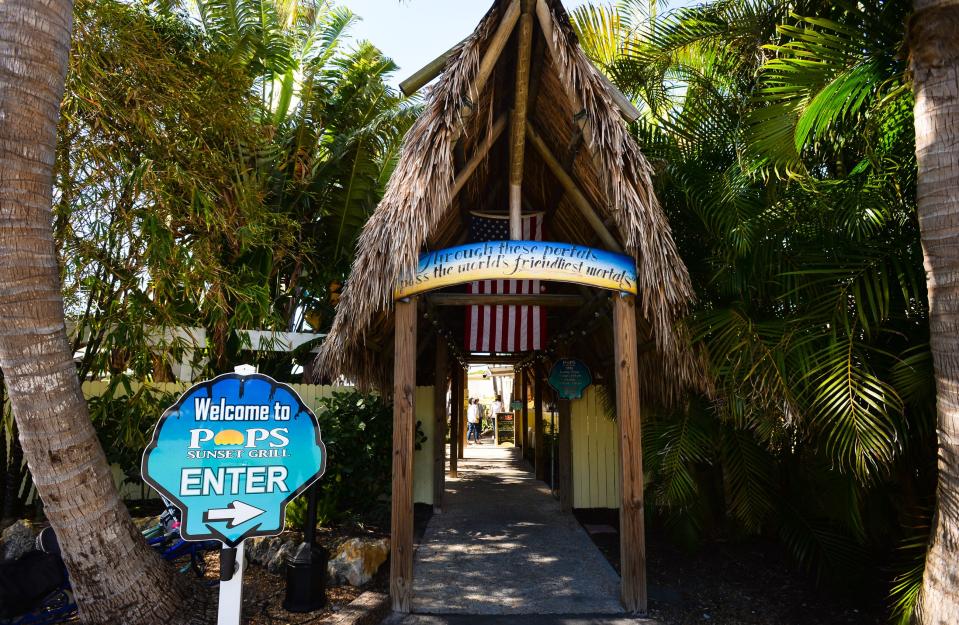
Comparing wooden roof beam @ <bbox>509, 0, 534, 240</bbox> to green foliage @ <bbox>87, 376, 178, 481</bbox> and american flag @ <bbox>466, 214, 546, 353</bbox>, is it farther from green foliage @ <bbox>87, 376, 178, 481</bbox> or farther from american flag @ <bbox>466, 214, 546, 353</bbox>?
green foliage @ <bbox>87, 376, 178, 481</bbox>

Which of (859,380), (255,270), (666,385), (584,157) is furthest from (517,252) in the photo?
(255,270)

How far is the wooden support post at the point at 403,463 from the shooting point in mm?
4395

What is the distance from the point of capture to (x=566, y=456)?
310 inches

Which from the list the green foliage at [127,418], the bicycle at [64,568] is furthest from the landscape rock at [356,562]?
the green foliage at [127,418]

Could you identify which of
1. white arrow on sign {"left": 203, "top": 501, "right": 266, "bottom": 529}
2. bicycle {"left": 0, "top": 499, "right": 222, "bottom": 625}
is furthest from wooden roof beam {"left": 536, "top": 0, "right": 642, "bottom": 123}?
bicycle {"left": 0, "top": 499, "right": 222, "bottom": 625}

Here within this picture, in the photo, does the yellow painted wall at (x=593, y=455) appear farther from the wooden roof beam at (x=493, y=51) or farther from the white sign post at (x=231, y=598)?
the white sign post at (x=231, y=598)

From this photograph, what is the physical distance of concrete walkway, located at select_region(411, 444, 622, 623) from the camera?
4543mm

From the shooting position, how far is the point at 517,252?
189 inches

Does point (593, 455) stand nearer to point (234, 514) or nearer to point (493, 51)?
point (493, 51)

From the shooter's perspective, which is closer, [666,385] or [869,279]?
[869,279]

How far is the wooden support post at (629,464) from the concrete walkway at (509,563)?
0.26 m

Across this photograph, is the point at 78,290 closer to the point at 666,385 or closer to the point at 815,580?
the point at 666,385

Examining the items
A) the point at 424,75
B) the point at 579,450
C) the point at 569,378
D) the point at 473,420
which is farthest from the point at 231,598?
the point at 473,420

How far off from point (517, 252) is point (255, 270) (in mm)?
4946
